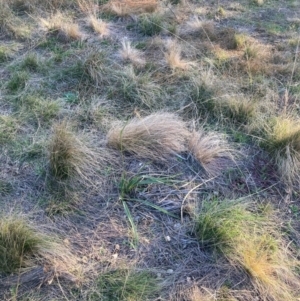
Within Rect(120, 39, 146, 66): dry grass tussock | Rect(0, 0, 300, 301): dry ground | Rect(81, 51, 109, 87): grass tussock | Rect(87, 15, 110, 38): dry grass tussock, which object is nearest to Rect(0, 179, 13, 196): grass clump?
Rect(0, 0, 300, 301): dry ground

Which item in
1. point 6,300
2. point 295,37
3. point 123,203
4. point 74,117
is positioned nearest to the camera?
point 6,300

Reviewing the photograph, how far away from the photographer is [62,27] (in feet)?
15.7

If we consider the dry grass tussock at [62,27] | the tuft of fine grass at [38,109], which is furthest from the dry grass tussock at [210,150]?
the dry grass tussock at [62,27]

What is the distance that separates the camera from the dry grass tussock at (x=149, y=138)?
10.2 feet

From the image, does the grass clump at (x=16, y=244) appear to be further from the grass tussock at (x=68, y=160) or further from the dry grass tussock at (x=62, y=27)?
the dry grass tussock at (x=62, y=27)

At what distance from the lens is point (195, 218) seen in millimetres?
2643

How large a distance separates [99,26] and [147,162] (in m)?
2.58

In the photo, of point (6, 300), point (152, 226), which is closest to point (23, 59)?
point (152, 226)

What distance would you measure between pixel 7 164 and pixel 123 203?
90 centimetres

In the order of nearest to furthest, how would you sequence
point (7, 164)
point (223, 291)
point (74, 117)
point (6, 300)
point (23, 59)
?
point (6, 300) < point (223, 291) < point (7, 164) < point (74, 117) < point (23, 59)

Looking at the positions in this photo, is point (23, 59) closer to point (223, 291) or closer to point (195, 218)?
point (195, 218)

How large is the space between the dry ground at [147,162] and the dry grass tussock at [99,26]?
34 mm

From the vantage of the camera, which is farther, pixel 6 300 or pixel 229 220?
pixel 229 220

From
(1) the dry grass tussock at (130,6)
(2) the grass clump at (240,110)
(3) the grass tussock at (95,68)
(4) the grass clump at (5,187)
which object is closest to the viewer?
(4) the grass clump at (5,187)
